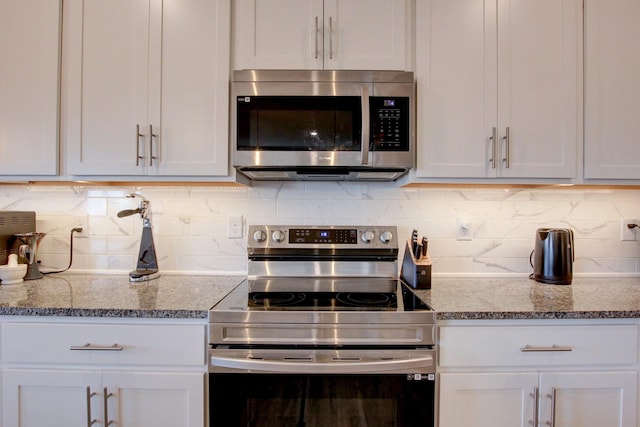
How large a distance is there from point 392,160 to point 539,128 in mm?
675

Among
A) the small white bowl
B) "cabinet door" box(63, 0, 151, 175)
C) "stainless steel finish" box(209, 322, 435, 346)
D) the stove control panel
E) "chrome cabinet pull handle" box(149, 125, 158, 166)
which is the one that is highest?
Result: "cabinet door" box(63, 0, 151, 175)

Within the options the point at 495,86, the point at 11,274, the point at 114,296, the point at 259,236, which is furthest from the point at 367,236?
the point at 11,274

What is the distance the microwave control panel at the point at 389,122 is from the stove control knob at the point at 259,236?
69 centimetres

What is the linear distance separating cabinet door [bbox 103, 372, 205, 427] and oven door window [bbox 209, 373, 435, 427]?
0.06 meters

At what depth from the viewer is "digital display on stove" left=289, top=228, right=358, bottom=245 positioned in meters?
1.58

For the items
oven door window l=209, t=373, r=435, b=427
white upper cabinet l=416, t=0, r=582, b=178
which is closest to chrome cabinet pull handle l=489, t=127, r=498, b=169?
white upper cabinet l=416, t=0, r=582, b=178

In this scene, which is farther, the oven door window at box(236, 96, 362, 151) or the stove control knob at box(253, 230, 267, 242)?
the stove control knob at box(253, 230, 267, 242)

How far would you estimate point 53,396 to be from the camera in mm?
1120

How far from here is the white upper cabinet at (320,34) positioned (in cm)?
139

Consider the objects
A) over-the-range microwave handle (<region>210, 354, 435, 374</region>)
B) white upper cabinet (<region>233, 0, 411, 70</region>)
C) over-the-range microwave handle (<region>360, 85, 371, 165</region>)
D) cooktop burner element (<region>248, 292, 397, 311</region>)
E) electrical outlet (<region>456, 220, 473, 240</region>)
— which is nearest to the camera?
over-the-range microwave handle (<region>210, 354, 435, 374</region>)

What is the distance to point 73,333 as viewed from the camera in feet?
3.66

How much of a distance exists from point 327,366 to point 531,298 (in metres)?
0.88

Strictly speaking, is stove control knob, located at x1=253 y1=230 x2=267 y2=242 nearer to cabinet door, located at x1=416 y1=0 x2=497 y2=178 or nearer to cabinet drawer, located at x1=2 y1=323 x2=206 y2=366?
cabinet drawer, located at x1=2 y1=323 x2=206 y2=366

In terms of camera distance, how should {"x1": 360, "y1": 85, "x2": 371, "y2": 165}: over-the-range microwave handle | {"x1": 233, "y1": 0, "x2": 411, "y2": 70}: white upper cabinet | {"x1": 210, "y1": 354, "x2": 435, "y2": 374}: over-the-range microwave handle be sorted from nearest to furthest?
{"x1": 210, "y1": 354, "x2": 435, "y2": 374}: over-the-range microwave handle < {"x1": 360, "y1": 85, "x2": 371, "y2": 165}: over-the-range microwave handle < {"x1": 233, "y1": 0, "x2": 411, "y2": 70}: white upper cabinet
